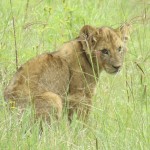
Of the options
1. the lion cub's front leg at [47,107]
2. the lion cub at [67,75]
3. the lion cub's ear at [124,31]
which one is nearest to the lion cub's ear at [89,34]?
the lion cub at [67,75]

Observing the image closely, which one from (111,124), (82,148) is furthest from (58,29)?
(82,148)

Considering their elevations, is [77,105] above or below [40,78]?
below

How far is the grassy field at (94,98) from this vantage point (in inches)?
199

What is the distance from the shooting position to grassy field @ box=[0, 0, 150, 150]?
5.05 m

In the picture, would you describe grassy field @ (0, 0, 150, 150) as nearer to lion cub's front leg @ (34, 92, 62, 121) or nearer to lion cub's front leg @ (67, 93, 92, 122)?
lion cub's front leg @ (67, 93, 92, 122)

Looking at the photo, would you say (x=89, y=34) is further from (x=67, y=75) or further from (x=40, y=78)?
(x=40, y=78)

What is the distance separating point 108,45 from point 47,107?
3.25 ft

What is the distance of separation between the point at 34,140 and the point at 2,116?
2.53ft

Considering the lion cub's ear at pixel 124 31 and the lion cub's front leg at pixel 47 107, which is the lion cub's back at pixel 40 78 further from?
the lion cub's ear at pixel 124 31

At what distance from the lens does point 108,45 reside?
685 centimetres

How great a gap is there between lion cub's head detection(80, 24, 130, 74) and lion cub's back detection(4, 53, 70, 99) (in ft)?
1.00

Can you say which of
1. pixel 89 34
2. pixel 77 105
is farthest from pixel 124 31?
pixel 77 105

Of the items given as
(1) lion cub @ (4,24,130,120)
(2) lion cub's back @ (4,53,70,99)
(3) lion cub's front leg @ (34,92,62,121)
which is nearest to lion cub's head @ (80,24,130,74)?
(1) lion cub @ (4,24,130,120)

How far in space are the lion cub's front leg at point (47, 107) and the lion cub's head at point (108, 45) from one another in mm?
766
